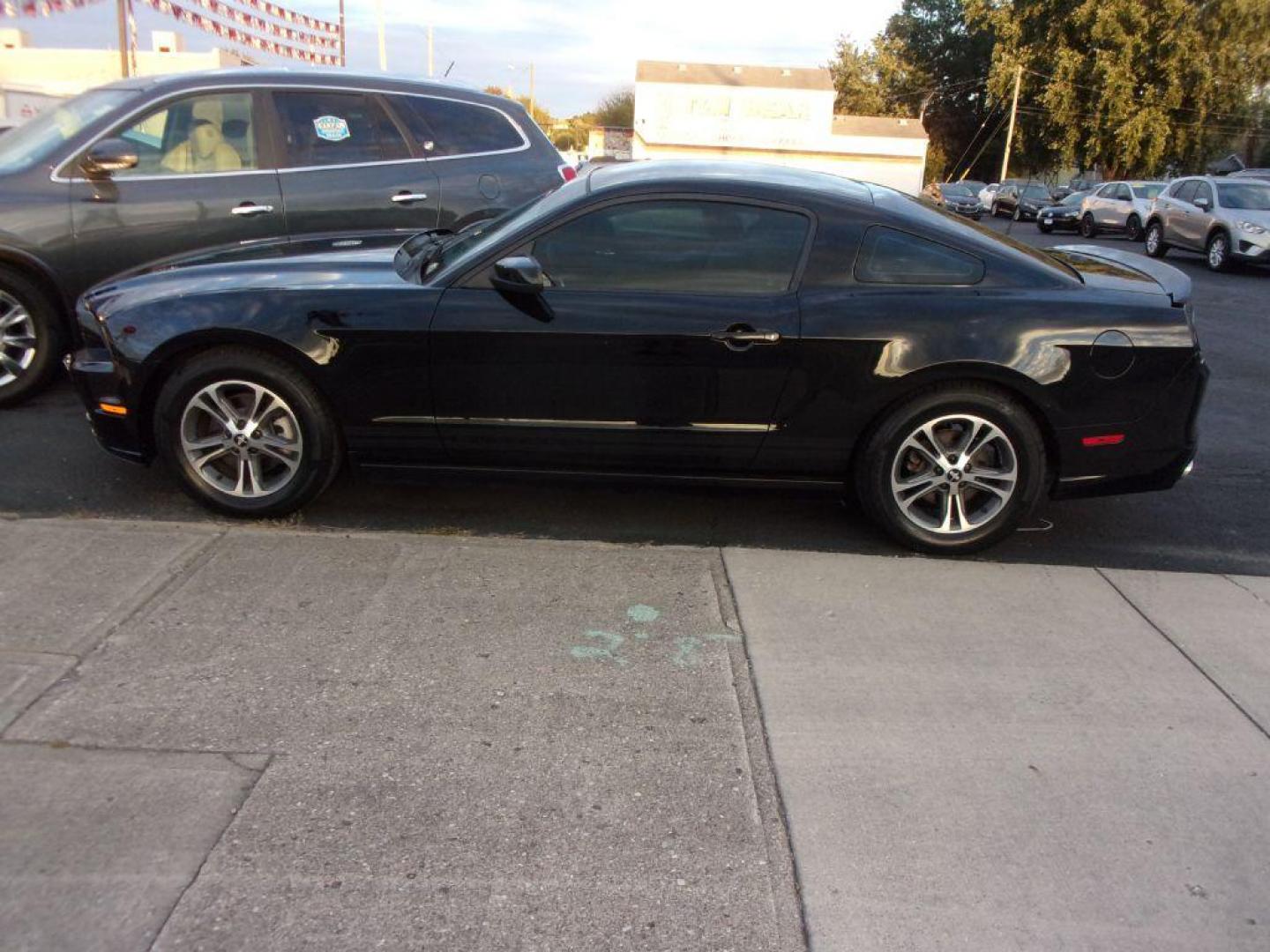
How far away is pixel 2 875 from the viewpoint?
254 centimetres

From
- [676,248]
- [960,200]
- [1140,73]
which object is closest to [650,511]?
[676,248]

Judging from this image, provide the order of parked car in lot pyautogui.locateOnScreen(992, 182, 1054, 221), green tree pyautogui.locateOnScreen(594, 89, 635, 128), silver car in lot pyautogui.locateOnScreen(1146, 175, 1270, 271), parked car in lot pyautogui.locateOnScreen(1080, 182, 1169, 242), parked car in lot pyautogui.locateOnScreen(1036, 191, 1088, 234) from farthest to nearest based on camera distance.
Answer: green tree pyautogui.locateOnScreen(594, 89, 635, 128)
parked car in lot pyautogui.locateOnScreen(992, 182, 1054, 221)
parked car in lot pyautogui.locateOnScreen(1036, 191, 1088, 234)
parked car in lot pyautogui.locateOnScreen(1080, 182, 1169, 242)
silver car in lot pyautogui.locateOnScreen(1146, 175, 1270, 271)

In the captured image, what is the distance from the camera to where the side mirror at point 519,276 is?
4.30m

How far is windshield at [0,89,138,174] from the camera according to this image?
6.04m

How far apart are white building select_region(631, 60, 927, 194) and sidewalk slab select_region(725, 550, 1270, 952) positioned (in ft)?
141

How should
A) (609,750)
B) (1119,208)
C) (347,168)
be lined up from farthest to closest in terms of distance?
(1119,208) → (347,168) → (609,750)

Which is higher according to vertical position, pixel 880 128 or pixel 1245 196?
pixel 880 128

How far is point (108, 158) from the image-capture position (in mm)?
5914

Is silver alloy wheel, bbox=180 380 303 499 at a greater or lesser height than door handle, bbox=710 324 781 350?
lesser

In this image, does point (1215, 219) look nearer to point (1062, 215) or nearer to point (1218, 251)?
point (1218, 251)

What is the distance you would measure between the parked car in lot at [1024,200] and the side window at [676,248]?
1117 inches

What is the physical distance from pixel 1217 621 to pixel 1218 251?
638 inches

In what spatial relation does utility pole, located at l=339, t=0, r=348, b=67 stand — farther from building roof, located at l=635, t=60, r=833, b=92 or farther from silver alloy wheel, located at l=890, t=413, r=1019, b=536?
silver alloy wheel, located at l=890, t=413, r=1019, b=536

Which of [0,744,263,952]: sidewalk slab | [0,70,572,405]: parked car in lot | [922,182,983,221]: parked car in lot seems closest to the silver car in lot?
[922,182,983,221]: parked car in lot
